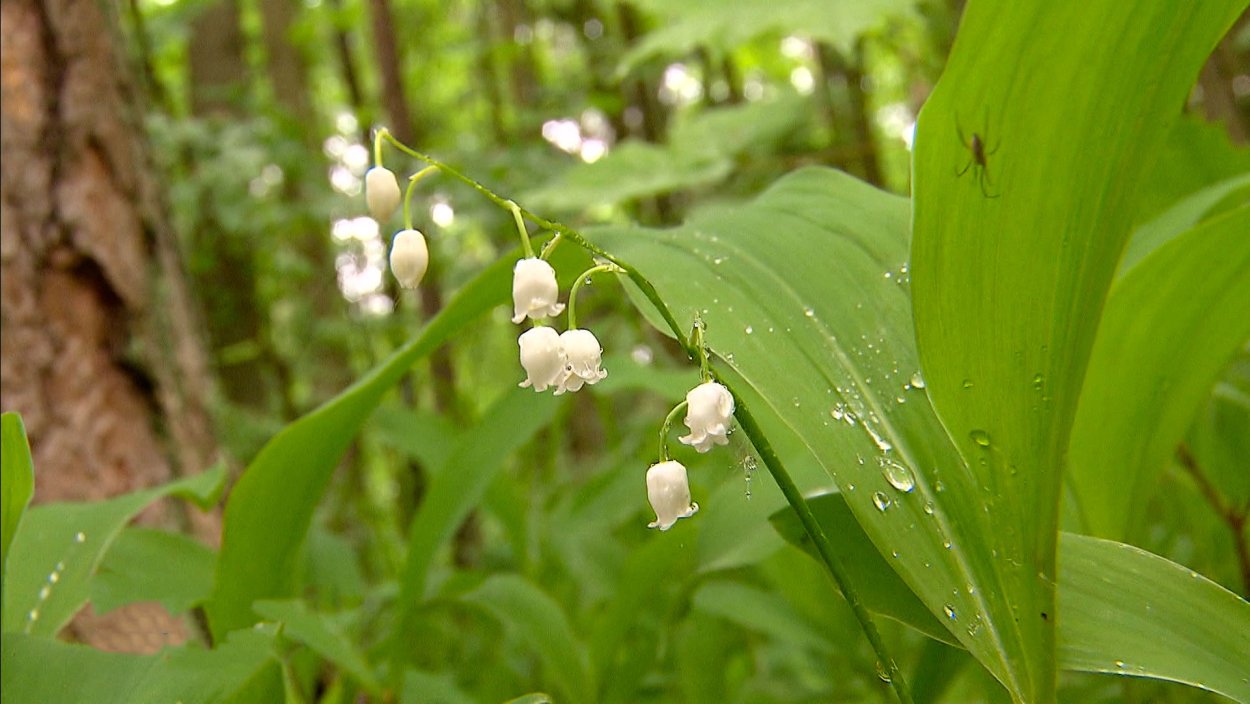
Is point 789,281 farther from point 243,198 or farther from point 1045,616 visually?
point 243,198

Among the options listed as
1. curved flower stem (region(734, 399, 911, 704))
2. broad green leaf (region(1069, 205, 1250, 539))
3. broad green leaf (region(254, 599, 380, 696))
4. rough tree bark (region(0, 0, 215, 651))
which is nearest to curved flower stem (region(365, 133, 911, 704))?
curved flower stem (region(734, 399, 911, 704))

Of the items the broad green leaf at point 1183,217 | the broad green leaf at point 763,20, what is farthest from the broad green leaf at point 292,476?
the broad green leaf at point 763,20

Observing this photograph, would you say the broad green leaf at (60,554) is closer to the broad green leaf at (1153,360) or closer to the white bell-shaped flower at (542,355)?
the white bell-shaped flower at (542,355)

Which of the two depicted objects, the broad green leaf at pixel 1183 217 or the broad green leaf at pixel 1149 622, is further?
the broad green leaf at pixel 1183 217

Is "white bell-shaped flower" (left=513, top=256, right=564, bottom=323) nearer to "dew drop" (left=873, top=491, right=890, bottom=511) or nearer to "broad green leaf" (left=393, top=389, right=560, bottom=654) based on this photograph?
"dew drop" (left=873, top=491, right=890, bottom=511)

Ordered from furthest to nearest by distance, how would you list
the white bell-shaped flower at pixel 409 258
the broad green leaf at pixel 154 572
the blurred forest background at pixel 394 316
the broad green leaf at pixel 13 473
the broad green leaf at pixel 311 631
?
→ 1. the blurred forest background at pixel 394 316
2. the broad green leaf at pixel 154 572
3. the broad green leaf at pixel 311 631
4. the broad green leaf at pixel 13 473
5. the white bell-shaped flower at pixel 409 258

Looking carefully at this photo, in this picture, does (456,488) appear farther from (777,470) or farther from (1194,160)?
(1194,160)

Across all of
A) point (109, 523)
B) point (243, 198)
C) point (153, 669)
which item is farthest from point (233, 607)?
point (243, 198)
